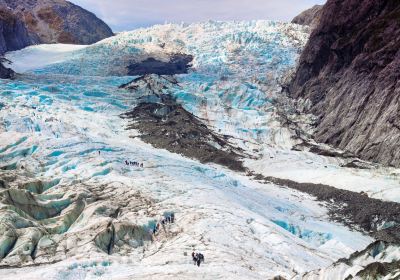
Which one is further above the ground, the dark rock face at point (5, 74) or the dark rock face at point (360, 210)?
the dark rock face at point (5, 74)

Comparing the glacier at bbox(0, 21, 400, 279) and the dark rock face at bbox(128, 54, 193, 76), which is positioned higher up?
the dark rock face at bbox(128, 54, 193, 76)

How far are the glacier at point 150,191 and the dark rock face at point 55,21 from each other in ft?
183

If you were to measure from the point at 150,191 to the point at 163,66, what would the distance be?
81086 mm

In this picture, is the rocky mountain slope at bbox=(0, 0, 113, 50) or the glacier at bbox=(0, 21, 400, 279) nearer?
the glacier at bbox=(0, 21, 400, 279)

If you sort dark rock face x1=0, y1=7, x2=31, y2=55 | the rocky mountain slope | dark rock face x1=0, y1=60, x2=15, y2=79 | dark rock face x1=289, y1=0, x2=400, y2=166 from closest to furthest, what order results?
dark rock face x1=289, y1=0, x2=400, y2=166
dark rock face x1=0, y1=60, x2=15, y2=79
dark rock face x1=0, y1=7, x2=31, y2=55
the rocky mountain slope

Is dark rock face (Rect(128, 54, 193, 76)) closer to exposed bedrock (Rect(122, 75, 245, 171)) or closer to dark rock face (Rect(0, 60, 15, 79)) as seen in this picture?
exposed bedrock (Rect(122, 75, 245, 171))

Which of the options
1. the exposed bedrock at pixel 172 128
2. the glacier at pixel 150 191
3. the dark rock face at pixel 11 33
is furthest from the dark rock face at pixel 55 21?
the exposed bedrock at pixel 172 128

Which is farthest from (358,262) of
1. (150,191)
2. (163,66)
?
(163,66)

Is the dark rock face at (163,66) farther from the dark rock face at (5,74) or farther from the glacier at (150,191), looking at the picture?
the dark rock face at (5,74)

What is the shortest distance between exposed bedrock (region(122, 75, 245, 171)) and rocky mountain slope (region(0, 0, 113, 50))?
2575 inches

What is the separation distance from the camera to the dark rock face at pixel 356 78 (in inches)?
2650

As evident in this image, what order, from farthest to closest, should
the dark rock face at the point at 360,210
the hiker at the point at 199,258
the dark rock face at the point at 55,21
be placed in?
the dark rock face at the point at 55,21, the dark rock face at the point at 360,210, the hiker at the point at 199,258

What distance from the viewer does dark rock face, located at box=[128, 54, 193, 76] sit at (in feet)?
375

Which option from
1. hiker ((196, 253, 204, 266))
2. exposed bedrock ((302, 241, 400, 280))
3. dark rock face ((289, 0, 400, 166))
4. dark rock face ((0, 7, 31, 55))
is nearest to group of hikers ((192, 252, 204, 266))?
hiker ((196, 253, 204, 266))
